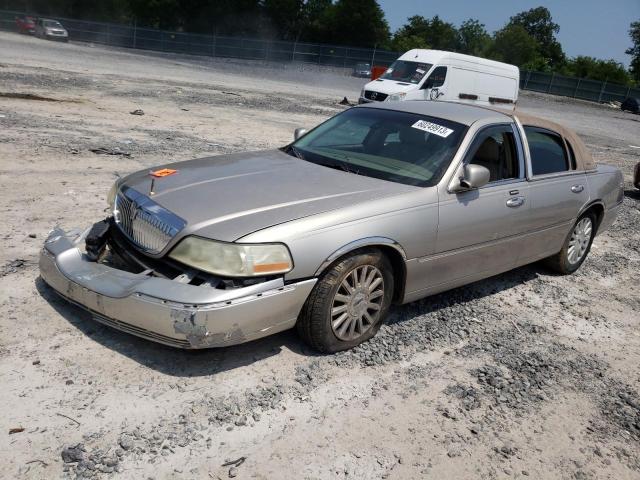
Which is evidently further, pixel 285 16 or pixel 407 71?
pixel 285 16

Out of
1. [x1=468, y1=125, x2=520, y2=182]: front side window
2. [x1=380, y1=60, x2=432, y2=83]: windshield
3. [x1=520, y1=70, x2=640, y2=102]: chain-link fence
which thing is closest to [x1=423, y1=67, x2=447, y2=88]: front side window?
[x1=380, y1=60, x2=432, y2=83]: windshield

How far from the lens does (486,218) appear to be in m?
4.54

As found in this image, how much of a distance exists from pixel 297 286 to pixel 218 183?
1.01 meters

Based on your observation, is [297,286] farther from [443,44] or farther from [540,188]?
[443,44]

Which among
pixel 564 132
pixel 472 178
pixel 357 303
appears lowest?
pixel 357 303

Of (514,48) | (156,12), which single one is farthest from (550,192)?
(514,48)

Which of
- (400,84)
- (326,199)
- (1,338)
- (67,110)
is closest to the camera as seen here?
(1,338)

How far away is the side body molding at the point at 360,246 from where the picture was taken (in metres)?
3.59

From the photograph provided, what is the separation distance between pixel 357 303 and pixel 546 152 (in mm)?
2638

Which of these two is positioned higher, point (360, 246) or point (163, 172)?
point (163, 172)

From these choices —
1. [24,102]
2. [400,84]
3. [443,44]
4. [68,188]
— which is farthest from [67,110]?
[443,44]

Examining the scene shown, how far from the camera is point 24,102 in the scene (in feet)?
39.2

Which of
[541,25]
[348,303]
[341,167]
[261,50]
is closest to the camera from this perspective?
[348,303]

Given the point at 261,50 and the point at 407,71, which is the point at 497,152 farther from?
the point at 261,50
